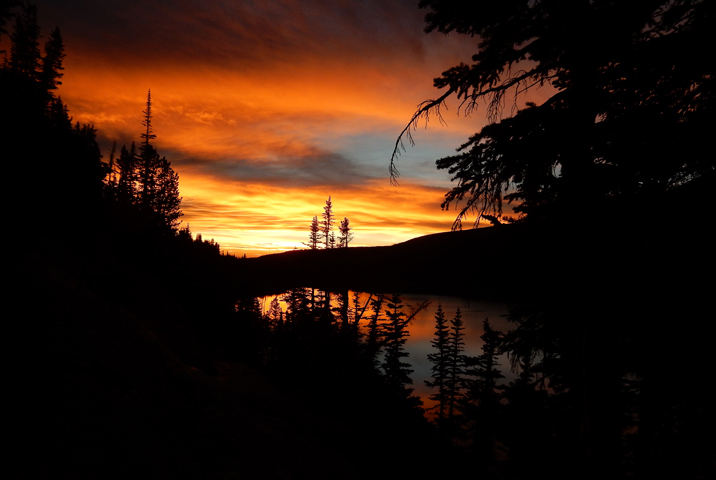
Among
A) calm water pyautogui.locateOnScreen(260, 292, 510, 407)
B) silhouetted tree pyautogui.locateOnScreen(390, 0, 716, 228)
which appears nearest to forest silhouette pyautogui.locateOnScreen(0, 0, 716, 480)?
silhouetted tree pyautogui.locateOnScreen(390, 0, 716, 228)

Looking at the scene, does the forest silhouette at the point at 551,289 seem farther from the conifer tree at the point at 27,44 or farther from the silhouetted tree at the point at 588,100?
the conifer tree at the point at 27,44

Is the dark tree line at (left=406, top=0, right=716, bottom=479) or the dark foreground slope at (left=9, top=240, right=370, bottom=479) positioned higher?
the dark tree line at (left=406, top=0, right=716, bottom=479)

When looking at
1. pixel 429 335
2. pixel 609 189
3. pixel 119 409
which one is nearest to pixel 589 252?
pixel 609 189

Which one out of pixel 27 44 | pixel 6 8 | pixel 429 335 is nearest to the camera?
pixel 6 8

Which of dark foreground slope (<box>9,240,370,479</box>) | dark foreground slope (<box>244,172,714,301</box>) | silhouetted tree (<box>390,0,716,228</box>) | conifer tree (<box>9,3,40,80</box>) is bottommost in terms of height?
dark foreground slope (<box>9,240,370,479</box>)

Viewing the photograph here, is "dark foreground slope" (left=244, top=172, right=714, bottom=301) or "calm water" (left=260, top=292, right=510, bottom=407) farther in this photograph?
"calm water" (left=260, top=292, right=510, bottom=407)

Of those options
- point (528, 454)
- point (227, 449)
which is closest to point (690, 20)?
point (227, 449)

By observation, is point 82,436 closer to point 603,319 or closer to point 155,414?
point 155,414

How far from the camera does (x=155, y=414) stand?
5934 mm

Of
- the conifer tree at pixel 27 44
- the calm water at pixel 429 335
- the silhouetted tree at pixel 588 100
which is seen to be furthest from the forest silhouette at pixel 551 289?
the conifer tree at pixel 27 44

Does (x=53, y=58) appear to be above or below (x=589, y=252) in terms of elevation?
above

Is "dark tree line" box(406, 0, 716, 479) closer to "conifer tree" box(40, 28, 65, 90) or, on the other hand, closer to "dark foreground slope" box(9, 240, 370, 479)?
"dark foreground slope" box(9, 240, 370, 479)

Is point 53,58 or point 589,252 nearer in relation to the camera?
point 589,252

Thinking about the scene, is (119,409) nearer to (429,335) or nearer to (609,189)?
(609,189)
